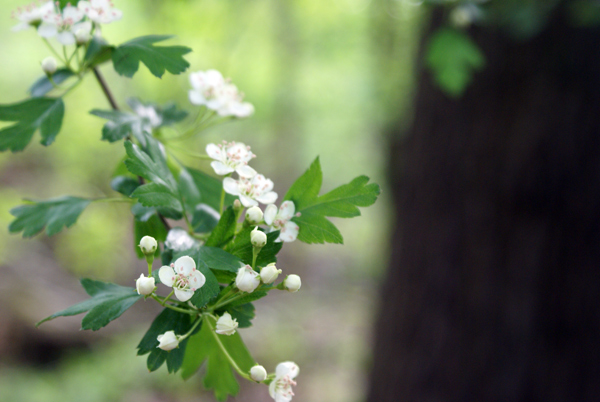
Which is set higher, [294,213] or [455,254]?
[294,213]

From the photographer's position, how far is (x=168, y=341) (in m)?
0.56

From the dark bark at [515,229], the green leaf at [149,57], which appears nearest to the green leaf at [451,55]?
the green leaf at [149,57]

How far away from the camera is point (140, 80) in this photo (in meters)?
6.98

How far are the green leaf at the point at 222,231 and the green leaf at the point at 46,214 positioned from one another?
1.01ft

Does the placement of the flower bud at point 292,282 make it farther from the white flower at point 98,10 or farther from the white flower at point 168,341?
the white flower at point 98,10

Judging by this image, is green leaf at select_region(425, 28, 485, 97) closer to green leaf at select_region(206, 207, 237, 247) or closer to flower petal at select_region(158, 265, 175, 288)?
green leaf at select_region(206, 207, 237, 247)

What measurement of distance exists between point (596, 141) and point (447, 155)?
672mm

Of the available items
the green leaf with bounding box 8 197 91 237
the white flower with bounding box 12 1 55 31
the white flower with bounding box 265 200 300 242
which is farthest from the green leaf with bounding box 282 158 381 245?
the white flower with bounding box 12 1 55 31

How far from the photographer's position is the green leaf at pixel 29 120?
0.77 metres

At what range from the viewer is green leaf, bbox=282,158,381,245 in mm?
657

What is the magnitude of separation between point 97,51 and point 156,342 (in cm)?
51

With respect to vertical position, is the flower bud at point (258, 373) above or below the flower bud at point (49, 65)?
below

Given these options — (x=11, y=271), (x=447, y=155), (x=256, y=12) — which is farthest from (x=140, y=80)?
(x=447, y=155)

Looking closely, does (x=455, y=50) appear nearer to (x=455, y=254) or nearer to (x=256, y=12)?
(x=455, y=254)
